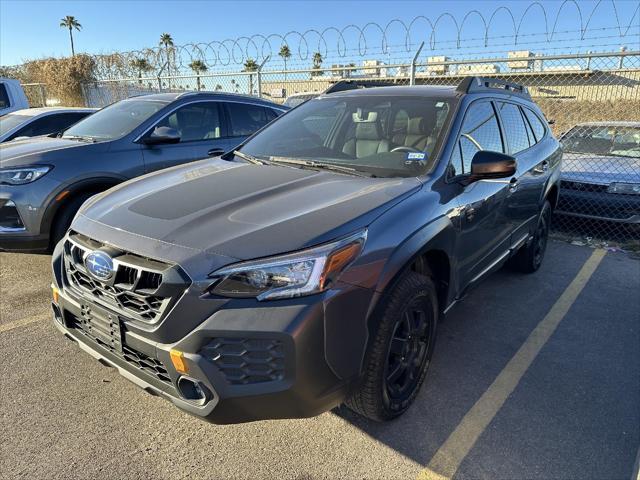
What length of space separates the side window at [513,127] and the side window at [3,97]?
988 cm

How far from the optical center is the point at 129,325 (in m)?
2.04

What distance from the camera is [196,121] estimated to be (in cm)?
552

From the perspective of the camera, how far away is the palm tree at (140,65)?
46.0ft

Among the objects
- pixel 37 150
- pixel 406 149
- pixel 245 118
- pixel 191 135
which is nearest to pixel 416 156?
pixel 406 149

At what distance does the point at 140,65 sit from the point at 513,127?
1365 centimetres


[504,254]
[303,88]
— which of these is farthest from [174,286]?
[303,88]

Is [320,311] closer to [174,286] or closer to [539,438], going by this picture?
[174,286]

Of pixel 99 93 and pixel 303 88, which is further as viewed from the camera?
pixel 99 93

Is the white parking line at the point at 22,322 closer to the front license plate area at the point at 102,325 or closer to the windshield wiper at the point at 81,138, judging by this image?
the front license plate area at the point at 102,325

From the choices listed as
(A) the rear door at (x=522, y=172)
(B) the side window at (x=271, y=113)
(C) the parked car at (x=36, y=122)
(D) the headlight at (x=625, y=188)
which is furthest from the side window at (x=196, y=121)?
(D) the headlight at (x=625, y=188)

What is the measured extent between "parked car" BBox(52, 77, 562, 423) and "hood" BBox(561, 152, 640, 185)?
376 cm

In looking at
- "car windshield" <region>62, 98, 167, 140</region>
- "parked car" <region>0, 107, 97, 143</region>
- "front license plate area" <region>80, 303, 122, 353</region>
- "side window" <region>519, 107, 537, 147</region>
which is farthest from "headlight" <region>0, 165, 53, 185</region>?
"side window" <region>519, 107, 537, 147</region>

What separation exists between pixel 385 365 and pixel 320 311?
1.94ft

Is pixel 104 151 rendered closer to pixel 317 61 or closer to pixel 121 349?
pixel 121 349
